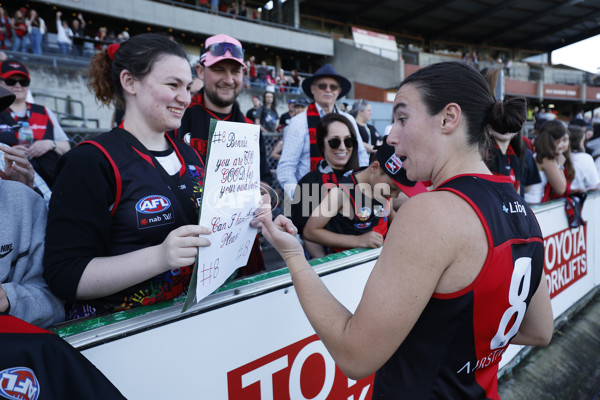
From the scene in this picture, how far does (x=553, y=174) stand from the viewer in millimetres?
4215

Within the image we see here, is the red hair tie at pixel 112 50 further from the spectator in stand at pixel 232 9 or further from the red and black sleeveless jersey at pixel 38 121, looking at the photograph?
the spectator in stand at pixel 232 9

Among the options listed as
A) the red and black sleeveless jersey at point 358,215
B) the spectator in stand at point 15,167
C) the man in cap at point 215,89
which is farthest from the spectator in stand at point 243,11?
the spectator in stand at point 15,167

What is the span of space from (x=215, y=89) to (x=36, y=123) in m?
1.74

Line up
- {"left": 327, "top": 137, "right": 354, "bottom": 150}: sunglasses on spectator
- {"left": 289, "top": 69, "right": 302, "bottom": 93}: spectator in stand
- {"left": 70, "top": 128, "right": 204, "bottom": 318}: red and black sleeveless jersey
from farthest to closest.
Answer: {"left": 289, "top": 69, "right": 302, "bottom": 93}: spectator in stand < {"left": 327, "top": 137, "right": 354, "bottom": 150}: sunglasses on spectator < {"left": 70, "top": 128, "right": 204, "bottom": 318}: red and black sleeveless jersey

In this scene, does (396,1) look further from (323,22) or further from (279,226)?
(279,226)

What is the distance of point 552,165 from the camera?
13.9 ft

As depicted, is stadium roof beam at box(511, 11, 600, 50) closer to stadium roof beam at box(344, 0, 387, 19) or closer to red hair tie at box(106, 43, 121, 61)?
stadium roof beam at box(344, 0, 387, 19)

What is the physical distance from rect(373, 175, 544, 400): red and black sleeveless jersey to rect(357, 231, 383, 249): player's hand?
1116 millimetres

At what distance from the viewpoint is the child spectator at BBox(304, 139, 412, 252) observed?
8.29ft

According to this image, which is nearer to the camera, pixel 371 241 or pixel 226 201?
pixel 226 201

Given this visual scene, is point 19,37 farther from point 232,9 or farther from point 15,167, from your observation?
point 15,167

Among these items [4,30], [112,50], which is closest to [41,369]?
[112,50]

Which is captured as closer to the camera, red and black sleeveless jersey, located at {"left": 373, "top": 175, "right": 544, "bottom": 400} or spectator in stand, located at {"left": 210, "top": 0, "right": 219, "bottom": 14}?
red and black sleeveless jersey, located at {"left": 373, "top": 175, "right": 544, "bottom": 400}

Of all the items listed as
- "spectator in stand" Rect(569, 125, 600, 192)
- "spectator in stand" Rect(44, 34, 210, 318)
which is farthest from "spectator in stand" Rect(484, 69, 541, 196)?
"spectator in stand" Rect(44, 34, 210, 318)
